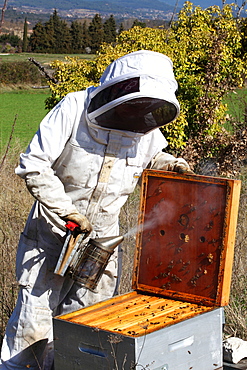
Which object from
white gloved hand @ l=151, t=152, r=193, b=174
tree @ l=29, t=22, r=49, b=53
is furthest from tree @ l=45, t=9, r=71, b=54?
white gloved hand @ l=151, t=152, r=193, b=174

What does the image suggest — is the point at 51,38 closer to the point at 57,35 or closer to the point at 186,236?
the point at 57,35

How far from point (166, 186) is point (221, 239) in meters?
0.45

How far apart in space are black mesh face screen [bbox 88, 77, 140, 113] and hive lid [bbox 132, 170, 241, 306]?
482 millimetres

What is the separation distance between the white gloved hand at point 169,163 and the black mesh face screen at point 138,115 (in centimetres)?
28

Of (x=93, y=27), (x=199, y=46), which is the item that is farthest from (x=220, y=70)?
(x=93, y=27)

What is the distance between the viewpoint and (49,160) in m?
3.09

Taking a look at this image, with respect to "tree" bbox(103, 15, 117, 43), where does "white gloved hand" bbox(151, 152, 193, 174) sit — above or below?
below

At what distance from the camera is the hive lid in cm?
284

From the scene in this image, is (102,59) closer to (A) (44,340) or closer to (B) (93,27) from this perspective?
(A) (44,340)

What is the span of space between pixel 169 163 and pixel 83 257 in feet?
2.81

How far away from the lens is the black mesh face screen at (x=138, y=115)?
9.96 ft

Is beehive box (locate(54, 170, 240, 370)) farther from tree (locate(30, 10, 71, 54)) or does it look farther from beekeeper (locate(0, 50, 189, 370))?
tree (locate(30, 10, 71, 54))

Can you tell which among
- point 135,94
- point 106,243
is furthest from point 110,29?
point 106,243

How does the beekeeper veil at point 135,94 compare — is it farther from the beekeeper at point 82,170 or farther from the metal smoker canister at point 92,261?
the metal smoker canister at point 92,261
